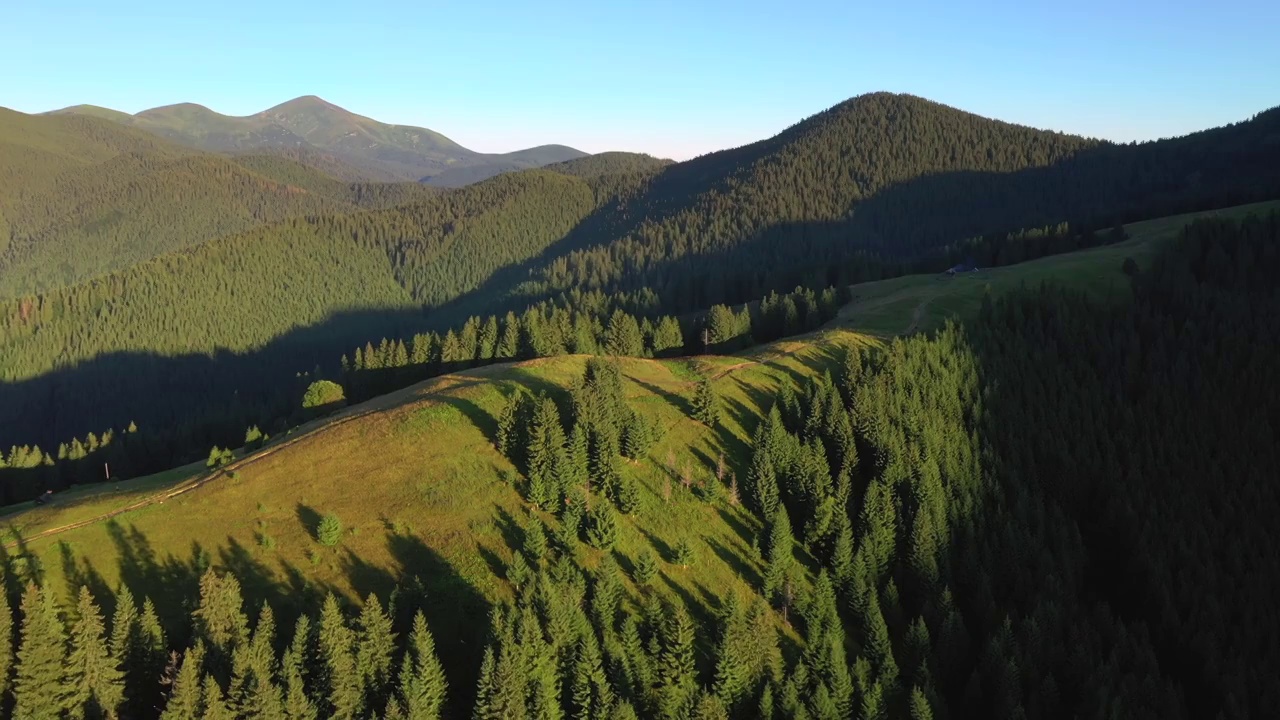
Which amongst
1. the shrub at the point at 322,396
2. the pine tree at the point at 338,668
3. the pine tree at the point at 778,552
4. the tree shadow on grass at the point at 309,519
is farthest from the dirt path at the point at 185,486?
the pine tree at the point at 778,552

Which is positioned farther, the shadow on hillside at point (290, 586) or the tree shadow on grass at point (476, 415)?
the tree shadow on grass at point (476, 415)

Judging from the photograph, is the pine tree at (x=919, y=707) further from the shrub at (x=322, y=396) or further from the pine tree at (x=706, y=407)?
the shrub at (x=322, y=396)

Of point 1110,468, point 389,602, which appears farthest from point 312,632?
point 1110,468

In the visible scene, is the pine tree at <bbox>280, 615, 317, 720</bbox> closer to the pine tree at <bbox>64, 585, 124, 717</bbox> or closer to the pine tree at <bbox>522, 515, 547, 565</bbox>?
the pine tree at <bbox>64, 585, 124, 717</bbox>

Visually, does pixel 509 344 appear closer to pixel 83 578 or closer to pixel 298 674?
pixel 83 578

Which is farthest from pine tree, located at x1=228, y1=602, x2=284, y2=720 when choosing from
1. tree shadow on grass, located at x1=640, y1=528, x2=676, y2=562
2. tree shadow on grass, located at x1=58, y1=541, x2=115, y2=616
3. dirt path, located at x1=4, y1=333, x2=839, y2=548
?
tree shadow on grass, located at x1=640, y1=528, x2=676, y2=562

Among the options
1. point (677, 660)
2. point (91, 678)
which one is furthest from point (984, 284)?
point (91, 678)
